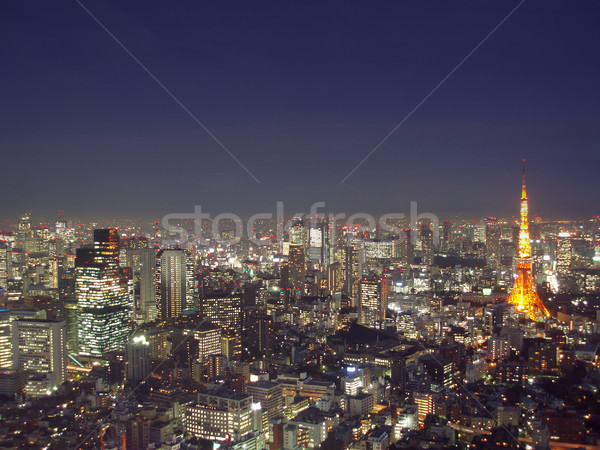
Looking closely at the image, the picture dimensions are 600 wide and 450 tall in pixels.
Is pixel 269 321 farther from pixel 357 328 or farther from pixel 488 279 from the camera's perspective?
pixel 488 279

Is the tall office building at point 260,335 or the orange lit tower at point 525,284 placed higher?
the orange lit tower at point 525,284

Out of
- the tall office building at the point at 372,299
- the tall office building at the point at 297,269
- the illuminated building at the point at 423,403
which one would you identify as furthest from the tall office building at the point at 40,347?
the tall office building at the point at 297,269

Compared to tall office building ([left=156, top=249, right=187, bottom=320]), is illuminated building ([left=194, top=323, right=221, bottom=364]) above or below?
below

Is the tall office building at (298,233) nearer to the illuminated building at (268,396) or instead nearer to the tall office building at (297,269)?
the tall office building at (297,269)

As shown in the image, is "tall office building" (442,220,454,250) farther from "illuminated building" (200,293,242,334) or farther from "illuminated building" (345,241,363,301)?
"illuminated building" (200,293,242,334)

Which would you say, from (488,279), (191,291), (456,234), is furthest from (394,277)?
(191,291)

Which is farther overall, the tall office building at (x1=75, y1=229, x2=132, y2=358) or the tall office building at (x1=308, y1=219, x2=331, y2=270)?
the tall office building at (x1=308, y1=219, x2=331, y2=270)

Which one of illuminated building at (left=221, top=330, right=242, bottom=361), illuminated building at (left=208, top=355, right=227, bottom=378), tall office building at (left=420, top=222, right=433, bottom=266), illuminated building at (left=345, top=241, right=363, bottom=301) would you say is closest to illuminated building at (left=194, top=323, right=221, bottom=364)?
illuminated building at (left=221, top=330, right=242, bottom=361)
